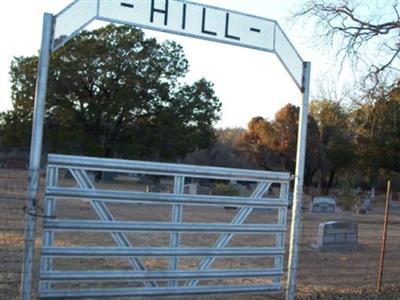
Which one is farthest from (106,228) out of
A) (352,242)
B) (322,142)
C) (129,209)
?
(322,142)

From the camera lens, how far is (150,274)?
8008 millimetres

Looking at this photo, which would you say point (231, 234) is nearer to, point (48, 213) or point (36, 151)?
point (48, 213)

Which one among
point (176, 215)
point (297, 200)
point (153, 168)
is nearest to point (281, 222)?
point (297, 200)

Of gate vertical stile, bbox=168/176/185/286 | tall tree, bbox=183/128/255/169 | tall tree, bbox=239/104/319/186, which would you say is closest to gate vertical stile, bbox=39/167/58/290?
gate vertical stile, bbox=168/176/185/286

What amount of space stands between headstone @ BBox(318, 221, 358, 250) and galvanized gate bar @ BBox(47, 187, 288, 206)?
396 inches

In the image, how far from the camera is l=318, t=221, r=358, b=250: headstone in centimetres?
1853

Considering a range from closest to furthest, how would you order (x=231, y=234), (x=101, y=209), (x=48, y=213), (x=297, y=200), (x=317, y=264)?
(x=48, y=213) → (x=101, y=209) → (x=231, y=234) → (x=297, y=200) → (x=317, y=264)

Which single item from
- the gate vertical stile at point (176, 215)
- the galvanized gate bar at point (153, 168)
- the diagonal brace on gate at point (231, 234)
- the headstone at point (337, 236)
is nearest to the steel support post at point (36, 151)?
the galvanized gate bar at point (153, 168)

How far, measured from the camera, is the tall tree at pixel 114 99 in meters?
65.8

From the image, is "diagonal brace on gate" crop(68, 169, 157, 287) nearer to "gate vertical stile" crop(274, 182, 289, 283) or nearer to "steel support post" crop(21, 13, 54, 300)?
"steel support post" crop(21, 13, 54, 300)

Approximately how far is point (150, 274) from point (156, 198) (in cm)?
93

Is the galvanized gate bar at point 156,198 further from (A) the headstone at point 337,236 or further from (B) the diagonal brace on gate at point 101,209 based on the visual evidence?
(A) the headstone at point 337,236

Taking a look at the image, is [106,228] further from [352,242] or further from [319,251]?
[352,242]

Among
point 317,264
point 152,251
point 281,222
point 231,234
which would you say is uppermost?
point 281,222
